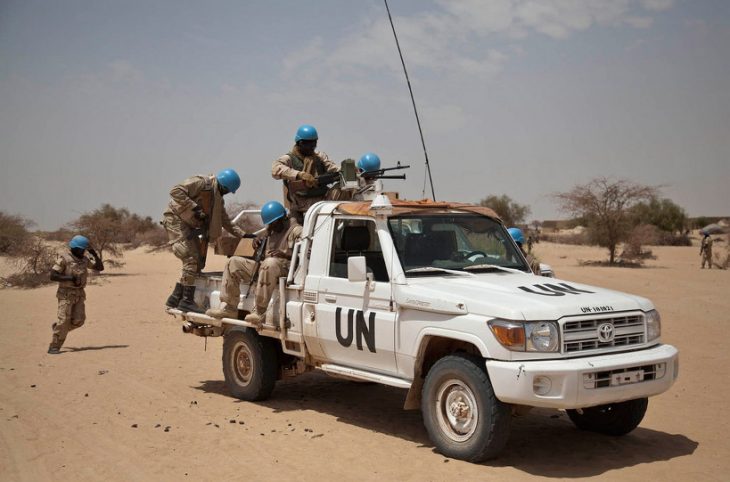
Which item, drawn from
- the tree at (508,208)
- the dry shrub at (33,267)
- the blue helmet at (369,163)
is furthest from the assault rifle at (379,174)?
the tree at (508,208)

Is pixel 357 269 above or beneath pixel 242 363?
above

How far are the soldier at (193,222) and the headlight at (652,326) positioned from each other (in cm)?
530

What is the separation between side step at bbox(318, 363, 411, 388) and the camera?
671 cm

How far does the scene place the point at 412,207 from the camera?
742 centimetres

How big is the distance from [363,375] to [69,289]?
7.18 m

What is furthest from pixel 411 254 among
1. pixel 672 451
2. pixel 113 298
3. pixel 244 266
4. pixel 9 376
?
pixel 113 298

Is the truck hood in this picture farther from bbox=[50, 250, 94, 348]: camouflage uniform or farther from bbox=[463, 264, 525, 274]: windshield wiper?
bbox=[50, 250, 94, 348]: camouflage uniform

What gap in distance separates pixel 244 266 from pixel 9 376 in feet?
14.1

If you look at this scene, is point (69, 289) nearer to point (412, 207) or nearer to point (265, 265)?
point (265, 265)

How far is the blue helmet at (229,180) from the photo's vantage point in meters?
9.91

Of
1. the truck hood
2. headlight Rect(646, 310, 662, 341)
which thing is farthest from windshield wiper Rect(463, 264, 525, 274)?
headlight Rect(646, 310, 662, 341)

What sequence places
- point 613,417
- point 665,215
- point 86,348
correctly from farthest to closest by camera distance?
point 665,215 → point 86,348 → point 613,417

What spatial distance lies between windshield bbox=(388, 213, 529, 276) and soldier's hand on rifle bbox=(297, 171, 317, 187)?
A: 2.30m

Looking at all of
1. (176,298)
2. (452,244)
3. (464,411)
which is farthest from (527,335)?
(176,298)
